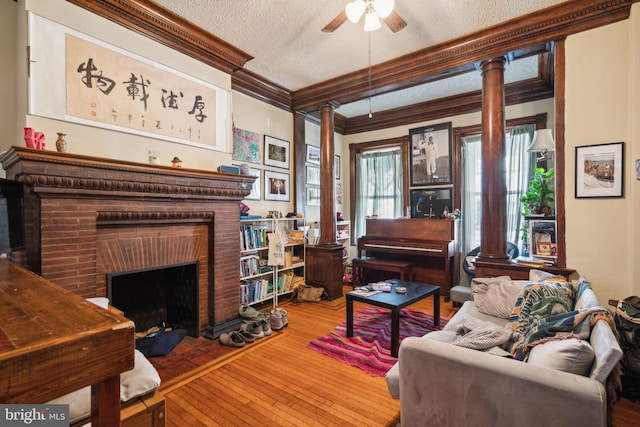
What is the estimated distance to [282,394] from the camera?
212cm

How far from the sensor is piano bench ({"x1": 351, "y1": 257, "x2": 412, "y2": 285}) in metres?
4.52

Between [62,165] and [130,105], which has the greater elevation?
[130,105]

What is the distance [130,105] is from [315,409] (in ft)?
9.47

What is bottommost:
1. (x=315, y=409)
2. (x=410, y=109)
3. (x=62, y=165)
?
(x=315, y=409)

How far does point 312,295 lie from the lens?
4238 millimetres

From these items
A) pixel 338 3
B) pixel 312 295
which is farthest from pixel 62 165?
pixel 312 295

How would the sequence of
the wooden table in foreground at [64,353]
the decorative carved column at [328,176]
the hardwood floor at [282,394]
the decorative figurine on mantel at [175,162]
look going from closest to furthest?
the wooden table in foreground at [64,353]
the hardwood floor at [282,394]
the decorative figurine on mantel at [175,162]
the decorative carved column at [328,176]

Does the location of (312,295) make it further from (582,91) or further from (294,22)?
(582,91)

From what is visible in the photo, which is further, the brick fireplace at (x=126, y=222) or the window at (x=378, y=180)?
the window at (x=378, y=180)

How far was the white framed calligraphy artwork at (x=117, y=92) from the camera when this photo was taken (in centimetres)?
219

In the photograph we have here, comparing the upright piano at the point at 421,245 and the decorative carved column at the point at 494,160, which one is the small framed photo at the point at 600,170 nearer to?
the decorative carved column at the point at 494,160

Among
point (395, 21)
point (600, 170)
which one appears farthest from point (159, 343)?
point (600, 170)

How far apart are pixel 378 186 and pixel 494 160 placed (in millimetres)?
2851

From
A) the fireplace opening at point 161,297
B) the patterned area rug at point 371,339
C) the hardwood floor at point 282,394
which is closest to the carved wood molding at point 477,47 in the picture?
the patterned area rug at point 371,339
